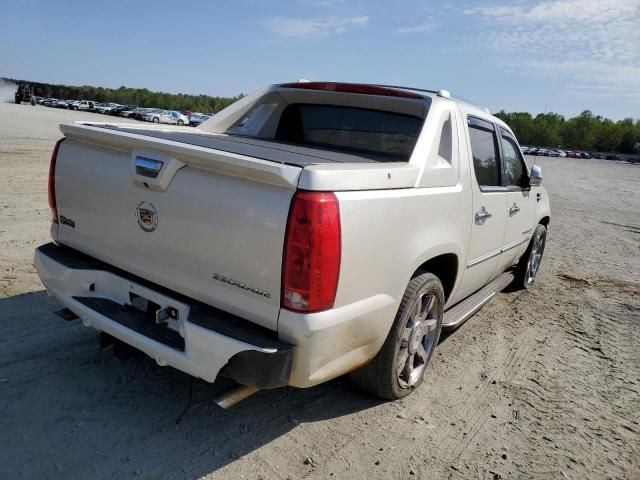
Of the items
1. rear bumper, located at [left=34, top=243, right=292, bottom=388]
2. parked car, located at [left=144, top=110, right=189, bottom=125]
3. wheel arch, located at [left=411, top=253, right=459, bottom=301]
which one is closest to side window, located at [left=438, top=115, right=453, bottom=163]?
wheel arch, located at [left=411, top=253, right=459, bottom=301]

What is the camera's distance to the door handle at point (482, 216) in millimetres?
3762

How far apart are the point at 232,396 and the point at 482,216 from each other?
92.0 inches

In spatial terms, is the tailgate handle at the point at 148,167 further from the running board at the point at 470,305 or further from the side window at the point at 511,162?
the side window at the point at 511,162

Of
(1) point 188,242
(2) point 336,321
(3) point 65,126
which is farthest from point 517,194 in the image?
(3) point 65,126

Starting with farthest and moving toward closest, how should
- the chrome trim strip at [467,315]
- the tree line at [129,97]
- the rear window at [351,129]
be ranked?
the tree line at [129,97] < the rear window at [351,129] < the chrome trim strip at [467,315]

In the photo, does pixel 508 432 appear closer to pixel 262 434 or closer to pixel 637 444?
pixel 637 444

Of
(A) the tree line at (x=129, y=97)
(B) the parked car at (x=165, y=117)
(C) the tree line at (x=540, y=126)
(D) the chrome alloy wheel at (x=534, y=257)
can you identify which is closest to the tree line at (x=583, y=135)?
(C) the tree line at (x=540, y=126)

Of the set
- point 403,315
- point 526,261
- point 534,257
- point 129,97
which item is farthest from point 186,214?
point 129,97

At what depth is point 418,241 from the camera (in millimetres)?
2945

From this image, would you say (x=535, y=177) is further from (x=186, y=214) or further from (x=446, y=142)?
(x=186, y=214)

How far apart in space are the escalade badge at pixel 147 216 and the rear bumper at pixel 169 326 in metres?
0.33

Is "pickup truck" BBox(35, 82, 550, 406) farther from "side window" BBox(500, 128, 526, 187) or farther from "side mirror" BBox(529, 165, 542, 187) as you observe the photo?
"side mirror" BBox(529, 165, 542, 187)

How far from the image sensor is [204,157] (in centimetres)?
244

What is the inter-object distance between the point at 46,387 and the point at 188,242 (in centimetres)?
139
